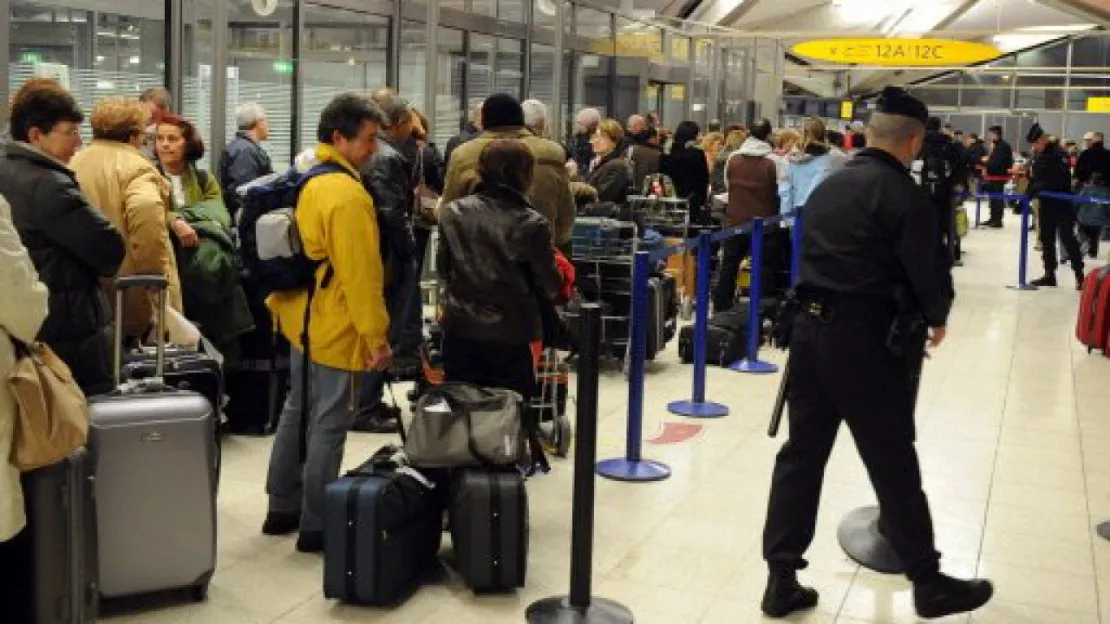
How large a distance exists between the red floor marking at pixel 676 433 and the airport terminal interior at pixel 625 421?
0.08ft

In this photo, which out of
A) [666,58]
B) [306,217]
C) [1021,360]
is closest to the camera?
[306,217]

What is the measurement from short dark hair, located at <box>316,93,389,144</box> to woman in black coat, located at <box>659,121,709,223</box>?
655cm

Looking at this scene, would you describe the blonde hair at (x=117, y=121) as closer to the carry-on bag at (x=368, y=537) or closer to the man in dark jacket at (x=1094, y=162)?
the carry-on bag at (x=368, y=537)

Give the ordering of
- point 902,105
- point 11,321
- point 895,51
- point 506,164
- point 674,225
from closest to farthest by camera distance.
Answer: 1. point 11,321
2. point 902,105
3. point 506,164
4. point 674,225
5. point 895,51

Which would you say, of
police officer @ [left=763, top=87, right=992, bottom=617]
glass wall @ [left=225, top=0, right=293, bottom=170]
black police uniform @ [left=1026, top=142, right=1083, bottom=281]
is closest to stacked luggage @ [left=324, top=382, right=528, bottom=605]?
police officer @ [left=763, top=87, right=992, bottom=617]

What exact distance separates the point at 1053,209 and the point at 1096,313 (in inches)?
179

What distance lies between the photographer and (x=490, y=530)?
4.11 metres

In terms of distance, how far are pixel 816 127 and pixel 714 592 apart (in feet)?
20.8

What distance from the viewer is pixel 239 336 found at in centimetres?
616

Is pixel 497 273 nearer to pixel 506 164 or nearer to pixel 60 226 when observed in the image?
pixel 506 164

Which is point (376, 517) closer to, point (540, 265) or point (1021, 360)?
point (540, 265)

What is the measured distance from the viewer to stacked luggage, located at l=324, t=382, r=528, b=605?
3.96m

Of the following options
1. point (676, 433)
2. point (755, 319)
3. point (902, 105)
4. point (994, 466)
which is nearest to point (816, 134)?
point (755, 319)

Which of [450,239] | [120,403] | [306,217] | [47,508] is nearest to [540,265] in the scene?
[450,239]
